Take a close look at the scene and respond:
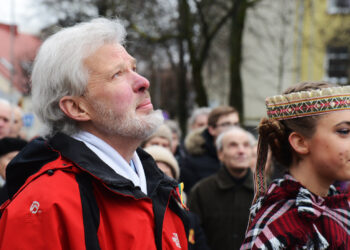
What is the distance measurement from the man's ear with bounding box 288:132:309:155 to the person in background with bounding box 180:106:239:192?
299 centimetres

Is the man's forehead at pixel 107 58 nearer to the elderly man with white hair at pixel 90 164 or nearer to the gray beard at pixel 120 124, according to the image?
the elderly man with white hair at pixel 90 164

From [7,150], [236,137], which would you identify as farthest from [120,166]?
[236,137]

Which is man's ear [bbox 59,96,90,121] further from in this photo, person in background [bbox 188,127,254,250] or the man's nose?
person in background [bbox 188,127,254,250]

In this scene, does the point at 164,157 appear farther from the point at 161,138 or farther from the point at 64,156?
the point at 64,156

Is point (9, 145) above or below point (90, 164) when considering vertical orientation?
below

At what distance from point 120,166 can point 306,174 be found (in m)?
0.99

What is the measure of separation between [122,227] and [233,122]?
154 inches

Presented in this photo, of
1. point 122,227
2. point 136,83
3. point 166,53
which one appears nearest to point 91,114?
point 136,83

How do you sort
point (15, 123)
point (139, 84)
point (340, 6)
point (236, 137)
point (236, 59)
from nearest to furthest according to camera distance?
point (139, 84), point (236, 137), point (15, 123), point (236, 59), point (340, 6)

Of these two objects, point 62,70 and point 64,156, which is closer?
point 64,156

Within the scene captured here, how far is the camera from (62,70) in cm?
200

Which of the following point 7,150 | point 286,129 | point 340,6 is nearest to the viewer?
point 286,129

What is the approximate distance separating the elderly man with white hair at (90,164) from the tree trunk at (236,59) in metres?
10.9

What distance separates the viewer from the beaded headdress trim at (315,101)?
7.39ft
